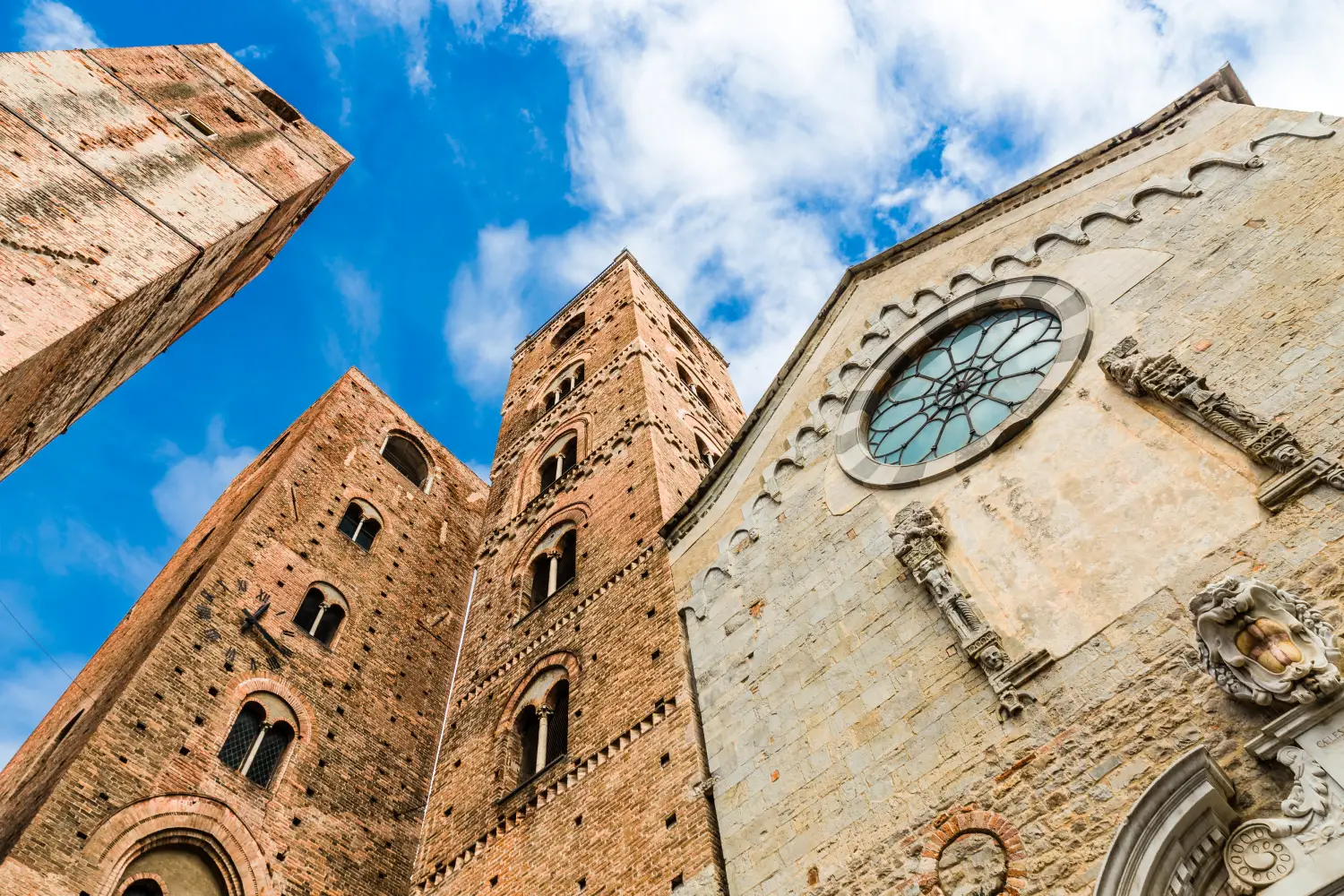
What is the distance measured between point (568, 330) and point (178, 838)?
46.4 feet

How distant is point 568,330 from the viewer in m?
22.7

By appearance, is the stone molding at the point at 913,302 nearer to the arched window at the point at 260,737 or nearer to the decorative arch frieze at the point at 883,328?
the decorative arch frieze at the point at 883,328

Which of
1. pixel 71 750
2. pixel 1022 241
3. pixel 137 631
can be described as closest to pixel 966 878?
pixel 1022 241

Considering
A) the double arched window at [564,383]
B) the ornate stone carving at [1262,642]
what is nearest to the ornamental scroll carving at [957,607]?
the ornate stone carving at [1262,642]

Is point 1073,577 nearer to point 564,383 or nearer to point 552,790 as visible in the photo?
point 552,790

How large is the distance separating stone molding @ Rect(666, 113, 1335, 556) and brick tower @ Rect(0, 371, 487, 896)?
5.72 meters

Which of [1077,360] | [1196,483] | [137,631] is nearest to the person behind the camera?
[1196,483]

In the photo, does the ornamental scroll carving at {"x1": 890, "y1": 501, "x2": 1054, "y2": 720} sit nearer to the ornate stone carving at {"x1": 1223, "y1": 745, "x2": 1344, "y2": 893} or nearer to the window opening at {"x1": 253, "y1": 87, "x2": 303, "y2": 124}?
the ornate stone carving at {"x1": 1223, "y1": 745, "x2": 1344, "y2": 893}

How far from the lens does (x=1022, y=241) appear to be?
9.84 meters

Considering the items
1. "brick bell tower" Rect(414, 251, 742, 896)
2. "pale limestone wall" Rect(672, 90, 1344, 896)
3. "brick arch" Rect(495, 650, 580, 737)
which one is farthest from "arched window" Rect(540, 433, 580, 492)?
"pale limestone wall" Rect(672, 90, 1344, 896)

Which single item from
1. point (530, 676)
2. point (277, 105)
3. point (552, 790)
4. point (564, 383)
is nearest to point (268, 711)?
point (530, 676)

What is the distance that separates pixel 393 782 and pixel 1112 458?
421 inches

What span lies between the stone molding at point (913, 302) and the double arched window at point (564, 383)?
8402mm

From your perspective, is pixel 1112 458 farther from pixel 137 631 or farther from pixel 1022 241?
pixel 137 631
